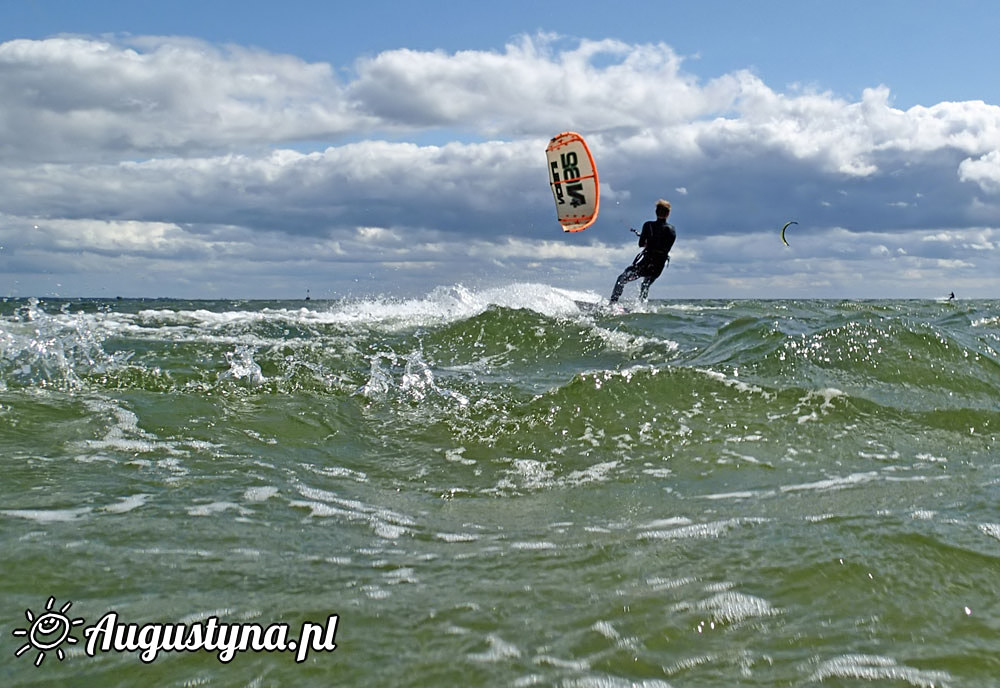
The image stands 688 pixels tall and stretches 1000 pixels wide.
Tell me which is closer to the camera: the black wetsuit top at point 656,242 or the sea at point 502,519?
the sea at point 502,519

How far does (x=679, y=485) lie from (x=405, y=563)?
7.68ft

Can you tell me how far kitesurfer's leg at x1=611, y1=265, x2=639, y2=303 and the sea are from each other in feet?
28.1

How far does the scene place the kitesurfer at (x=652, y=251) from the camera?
17719mm

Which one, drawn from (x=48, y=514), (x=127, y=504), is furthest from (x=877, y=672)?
(x=48, y=514)

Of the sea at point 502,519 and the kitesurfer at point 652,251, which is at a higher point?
the kitesurfer at point 652,251

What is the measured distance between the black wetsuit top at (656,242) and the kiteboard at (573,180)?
134 cm

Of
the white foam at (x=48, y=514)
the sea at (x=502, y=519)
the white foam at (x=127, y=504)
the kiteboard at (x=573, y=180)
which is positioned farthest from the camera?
the kiteboard at (x=573, y=180)

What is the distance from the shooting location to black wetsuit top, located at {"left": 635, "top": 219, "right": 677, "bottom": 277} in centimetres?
1773

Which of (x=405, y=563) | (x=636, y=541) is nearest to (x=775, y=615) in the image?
(x=636, y=541)

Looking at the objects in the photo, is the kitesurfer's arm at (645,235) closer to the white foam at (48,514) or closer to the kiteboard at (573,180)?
the kiteboard at (573,180)

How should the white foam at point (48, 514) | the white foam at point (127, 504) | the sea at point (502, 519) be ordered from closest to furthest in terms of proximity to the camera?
the sea at point (502, 519) → the white foam at point (48, 514) → the white foam at point (127, 504)

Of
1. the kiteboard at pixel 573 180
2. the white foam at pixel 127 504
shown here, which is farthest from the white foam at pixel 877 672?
the kiteboard at pixel 573 180

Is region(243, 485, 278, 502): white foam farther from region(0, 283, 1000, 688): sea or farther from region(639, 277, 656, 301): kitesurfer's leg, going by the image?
region(639, 277, 656, 301): kitesurfer's leg

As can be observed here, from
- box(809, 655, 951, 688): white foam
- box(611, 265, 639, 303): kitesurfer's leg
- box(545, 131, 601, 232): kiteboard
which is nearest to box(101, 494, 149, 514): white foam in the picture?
box(809, 655, 951, 688): white foam
